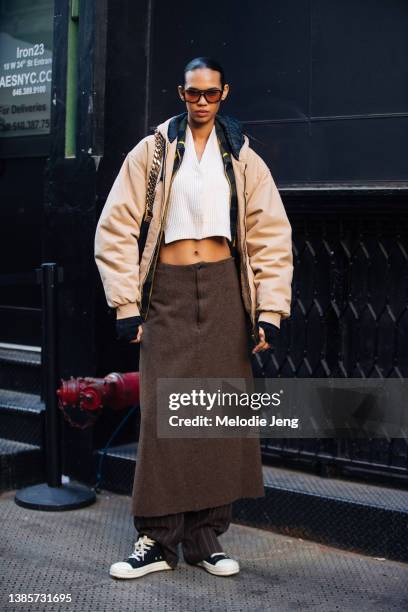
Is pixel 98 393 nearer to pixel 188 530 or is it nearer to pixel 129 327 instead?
pixel 188 530

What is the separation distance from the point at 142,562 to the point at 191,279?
130 cm

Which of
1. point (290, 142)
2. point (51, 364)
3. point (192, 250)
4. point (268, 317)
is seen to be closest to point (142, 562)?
point (268, 317)

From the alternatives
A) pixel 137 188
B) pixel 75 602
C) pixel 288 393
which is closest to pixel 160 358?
pixel 137 188

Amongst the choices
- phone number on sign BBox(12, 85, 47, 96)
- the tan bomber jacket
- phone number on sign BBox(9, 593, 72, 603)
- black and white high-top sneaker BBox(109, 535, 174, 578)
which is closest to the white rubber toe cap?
black and white high-top sneaker BBox(109, 535, 174, 578)

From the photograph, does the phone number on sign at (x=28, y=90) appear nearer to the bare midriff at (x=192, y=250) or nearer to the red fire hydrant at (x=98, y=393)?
the red fire hydrant at (x=98, y=393)

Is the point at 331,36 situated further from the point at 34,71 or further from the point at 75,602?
the point at 75,602

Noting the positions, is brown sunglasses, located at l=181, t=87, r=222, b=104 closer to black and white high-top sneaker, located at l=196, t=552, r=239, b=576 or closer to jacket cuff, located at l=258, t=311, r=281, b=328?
jacket cuff, located at l=258, t=311, r=281, b=328

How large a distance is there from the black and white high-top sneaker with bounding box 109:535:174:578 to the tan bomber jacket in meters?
1.07

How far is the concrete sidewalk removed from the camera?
4449 millimetres

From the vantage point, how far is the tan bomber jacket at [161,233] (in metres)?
4.56

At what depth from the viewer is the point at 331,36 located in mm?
5910

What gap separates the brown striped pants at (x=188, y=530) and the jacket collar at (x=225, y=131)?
1639 millimetres

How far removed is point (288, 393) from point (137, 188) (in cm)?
182

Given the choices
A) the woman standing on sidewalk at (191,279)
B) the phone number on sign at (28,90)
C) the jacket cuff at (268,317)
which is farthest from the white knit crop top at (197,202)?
the phone number on sign at (28,90)
